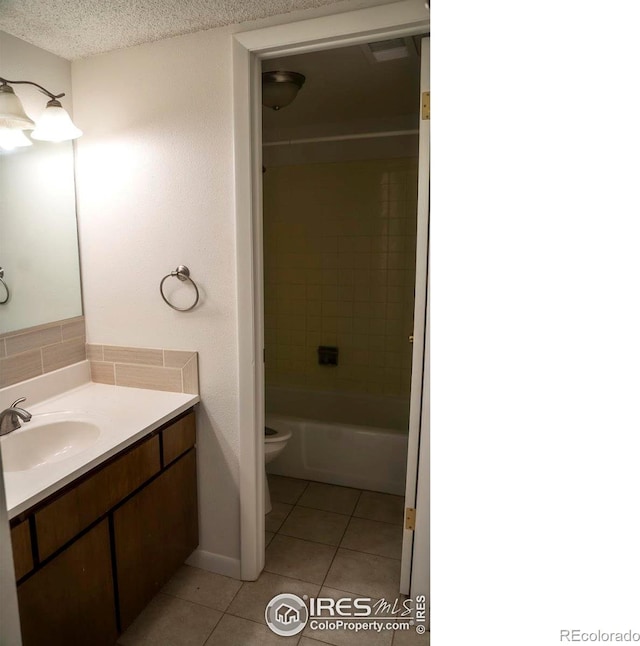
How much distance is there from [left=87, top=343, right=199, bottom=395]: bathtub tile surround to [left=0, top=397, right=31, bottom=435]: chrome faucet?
44cm

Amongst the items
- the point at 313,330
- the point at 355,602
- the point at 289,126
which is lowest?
the point at 355,602

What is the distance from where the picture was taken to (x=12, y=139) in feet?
5.06

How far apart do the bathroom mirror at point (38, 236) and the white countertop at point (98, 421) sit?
34cm

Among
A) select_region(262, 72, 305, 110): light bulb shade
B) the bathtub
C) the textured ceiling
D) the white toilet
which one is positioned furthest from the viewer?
the bathtub

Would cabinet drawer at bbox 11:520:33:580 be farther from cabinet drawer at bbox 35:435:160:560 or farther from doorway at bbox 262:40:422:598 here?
doorway at bbox 262:40:422:598

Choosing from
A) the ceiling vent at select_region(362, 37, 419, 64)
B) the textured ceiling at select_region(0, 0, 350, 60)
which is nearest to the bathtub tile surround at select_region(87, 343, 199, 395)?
the textured ceiling at select_region(0, 0, 350, 60)

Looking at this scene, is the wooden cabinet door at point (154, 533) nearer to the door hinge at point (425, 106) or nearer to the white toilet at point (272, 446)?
the white toilet at point (272, 446)

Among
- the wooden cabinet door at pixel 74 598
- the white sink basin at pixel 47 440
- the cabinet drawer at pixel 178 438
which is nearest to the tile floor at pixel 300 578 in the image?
the wooden cabinet door at pixel 74 598

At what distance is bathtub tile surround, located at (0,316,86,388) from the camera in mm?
1563

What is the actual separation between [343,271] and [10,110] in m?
2.15

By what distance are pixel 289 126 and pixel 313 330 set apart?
1.50 metres
